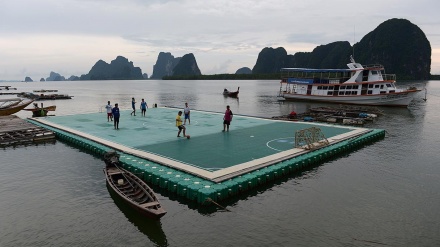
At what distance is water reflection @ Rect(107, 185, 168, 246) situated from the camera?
11750 mm

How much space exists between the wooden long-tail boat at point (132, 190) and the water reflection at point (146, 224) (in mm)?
587

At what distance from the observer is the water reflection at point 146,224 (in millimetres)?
11750

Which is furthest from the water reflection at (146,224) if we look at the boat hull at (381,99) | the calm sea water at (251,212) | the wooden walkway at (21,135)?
the boat hull at (381,99)

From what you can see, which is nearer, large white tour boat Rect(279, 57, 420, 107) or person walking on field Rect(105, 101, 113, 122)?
person walking on field Rect(105, 101, 113, 122)

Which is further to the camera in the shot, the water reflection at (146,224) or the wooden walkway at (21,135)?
the wooden walkway at (21,135)

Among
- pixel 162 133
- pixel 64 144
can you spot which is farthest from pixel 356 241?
pixel 64 144

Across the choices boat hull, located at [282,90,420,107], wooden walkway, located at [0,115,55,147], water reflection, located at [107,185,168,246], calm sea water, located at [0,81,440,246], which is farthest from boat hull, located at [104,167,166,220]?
boat hull, located at [282,90,420,107]

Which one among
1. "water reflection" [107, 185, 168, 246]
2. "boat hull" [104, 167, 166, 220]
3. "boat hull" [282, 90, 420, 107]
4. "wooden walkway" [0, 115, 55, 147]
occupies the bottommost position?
"water reflection" [107, 185, 168, 246]

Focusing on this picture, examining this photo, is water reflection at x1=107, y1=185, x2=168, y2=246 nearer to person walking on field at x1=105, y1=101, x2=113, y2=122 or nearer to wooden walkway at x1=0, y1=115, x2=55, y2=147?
wooden walkway at x1=0, y1=115, x2=55, y2=147

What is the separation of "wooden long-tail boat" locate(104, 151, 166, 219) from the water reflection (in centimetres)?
59

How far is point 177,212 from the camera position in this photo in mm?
13695

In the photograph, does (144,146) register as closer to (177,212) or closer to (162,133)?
(162,133)

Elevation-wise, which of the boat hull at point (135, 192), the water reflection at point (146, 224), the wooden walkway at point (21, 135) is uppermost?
the wooden walkway at point (21, 135)

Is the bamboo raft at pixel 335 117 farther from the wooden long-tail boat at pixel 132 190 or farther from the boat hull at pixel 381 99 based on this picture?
the wooden long-tail boat at pixel 132 190
